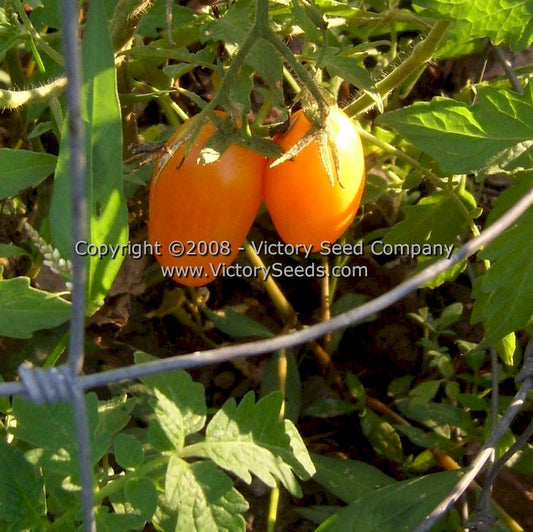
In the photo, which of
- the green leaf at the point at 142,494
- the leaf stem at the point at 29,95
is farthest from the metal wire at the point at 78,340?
the leaf stem at the point at 29,95

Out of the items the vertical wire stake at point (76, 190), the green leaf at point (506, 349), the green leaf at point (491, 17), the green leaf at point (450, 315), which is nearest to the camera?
the vertical wire stake at point (76, 190)

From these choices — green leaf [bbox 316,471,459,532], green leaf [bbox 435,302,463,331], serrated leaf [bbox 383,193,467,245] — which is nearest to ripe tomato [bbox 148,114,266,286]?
serrated leaf [bbox 383,193,467,245]

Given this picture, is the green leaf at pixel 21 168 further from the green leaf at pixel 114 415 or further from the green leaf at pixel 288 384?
the green leaf at pixel 288 384

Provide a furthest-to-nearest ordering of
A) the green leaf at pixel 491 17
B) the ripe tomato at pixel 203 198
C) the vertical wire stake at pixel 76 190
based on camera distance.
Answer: the ripe tomato at pixel 203 198 → the green leaf at pixel 491 17 → the vertical wire stake at pixel 76 190

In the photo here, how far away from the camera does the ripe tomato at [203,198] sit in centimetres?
84

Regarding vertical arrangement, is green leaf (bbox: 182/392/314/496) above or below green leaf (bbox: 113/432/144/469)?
below

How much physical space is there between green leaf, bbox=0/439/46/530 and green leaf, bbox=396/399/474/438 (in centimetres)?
61

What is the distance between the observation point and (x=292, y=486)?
698 mm

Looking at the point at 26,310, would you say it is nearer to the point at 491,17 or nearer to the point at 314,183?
the point at 314,183

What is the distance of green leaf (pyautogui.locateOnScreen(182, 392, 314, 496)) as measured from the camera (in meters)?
0.68

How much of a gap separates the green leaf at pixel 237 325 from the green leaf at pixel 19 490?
1.82 ft

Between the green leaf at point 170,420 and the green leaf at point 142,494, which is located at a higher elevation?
the green leaf at point 170,420

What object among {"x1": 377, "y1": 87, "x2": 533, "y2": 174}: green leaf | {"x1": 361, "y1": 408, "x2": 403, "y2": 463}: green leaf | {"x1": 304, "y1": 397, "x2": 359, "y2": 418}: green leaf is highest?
{"x1": 377, "y1": 87, "x2": 533, "y2": 174}: green leaf

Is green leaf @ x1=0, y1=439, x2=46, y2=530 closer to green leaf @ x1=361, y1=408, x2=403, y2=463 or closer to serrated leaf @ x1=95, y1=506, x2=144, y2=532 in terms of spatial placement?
serrated leaf @ x1=95, y1=506, x2=144, y2=532
